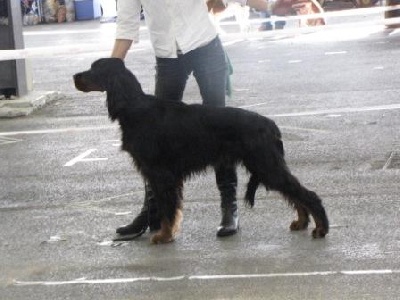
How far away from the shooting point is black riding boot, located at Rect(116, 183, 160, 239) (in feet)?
22.8

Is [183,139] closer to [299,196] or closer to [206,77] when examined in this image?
[206,77]

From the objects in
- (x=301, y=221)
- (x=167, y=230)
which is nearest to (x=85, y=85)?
(x=167, y=230)

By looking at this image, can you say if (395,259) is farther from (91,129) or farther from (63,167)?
(91,129)

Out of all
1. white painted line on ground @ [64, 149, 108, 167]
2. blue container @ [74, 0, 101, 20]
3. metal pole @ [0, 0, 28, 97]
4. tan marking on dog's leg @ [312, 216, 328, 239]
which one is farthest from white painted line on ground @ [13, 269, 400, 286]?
blue container @ [74, 0, 101, 20]

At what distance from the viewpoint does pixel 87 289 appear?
230 inches

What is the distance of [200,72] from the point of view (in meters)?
6.96

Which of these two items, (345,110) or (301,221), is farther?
(345,110)

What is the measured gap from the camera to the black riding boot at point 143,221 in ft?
22.8

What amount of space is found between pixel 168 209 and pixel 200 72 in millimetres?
1001

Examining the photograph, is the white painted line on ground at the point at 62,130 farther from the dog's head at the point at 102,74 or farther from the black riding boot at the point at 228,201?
the dog's head at the point at 102,74

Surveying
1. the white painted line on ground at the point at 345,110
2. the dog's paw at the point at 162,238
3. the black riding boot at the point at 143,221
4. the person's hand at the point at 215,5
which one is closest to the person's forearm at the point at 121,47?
the person's hand at the point at 215,5

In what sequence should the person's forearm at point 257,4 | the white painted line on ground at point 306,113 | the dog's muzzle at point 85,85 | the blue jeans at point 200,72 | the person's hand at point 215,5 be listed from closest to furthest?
the dog's muzzle at point 85,85
the blue jeans at point 200,72
the person's hand at point 215,5
the person's forearm at point 257,4
the white painted line on ground at point 306,113

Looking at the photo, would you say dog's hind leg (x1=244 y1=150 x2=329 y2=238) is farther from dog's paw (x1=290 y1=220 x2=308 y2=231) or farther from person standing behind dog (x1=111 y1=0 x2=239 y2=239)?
person standing behind dog (x1=111 y1=0 x2=239 y2=239)

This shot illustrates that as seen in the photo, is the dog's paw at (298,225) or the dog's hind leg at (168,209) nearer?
the dog's hind leg at (168,209)
